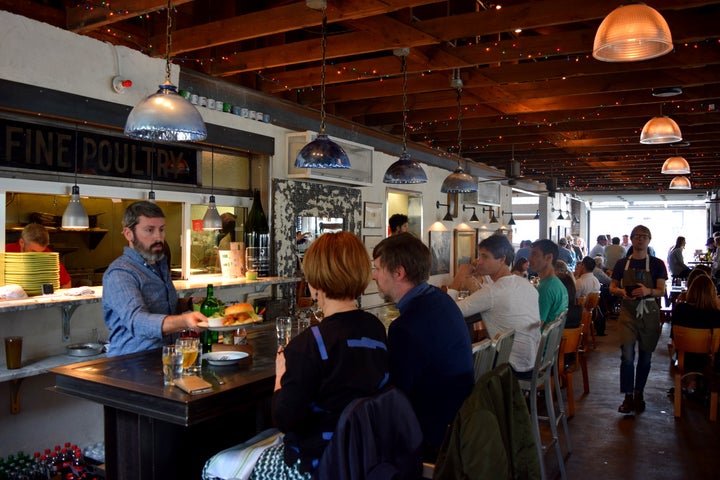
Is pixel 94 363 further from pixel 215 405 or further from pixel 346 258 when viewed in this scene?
pixel 346 258

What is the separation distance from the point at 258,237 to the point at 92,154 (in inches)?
77.2

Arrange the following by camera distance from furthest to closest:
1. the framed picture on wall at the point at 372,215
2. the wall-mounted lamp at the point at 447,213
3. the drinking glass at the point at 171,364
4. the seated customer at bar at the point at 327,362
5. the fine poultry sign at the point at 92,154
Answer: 1. the wall-mounted lamp at the point at 447,213
2. the framed picture on wall at the point at 372,215
3. the fine poultry sign at the point at 92,154
4. the drinking glass at the point at 171,364
5. the seated customer at bar at the point at 327,362

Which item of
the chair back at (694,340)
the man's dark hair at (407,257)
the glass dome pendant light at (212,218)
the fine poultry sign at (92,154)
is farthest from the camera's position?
the glass dome pendant light at (212,218)

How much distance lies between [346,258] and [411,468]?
29.2 inches

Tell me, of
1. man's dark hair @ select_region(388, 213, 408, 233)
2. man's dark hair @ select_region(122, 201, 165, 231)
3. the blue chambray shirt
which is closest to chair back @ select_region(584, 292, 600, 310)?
man's dark hair @ select_region(388, 213, 408, 233)

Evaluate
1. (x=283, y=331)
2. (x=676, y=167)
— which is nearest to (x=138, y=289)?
(x=283, y=331)

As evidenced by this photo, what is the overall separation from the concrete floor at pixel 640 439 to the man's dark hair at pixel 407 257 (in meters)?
2.37

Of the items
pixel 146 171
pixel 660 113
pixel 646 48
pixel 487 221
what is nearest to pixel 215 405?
pixel 646 48

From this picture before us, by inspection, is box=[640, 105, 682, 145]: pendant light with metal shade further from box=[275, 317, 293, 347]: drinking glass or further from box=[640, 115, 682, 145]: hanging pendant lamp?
box=[275, 317, 293, 347]: drinking glass

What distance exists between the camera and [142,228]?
10.5 feet

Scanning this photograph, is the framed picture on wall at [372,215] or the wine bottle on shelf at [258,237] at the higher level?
the framed picture on wall at [372,215]

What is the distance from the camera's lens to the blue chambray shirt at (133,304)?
9.85ft

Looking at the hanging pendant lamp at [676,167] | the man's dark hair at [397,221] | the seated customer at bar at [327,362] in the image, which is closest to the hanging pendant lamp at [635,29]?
the seated customer at bar at [327,362]

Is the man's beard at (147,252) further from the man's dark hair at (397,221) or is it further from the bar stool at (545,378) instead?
the man's dark hair at (397,221)
